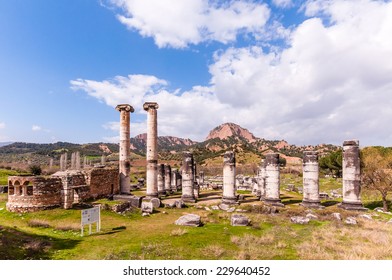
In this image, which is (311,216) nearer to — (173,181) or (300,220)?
(300,220)

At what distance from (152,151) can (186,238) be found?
14640mm

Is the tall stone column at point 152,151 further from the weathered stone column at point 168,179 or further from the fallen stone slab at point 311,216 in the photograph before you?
the fallen stone slab at point 311,216

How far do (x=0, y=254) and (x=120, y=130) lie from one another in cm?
1821

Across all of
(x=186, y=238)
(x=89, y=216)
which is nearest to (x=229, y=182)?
(x=186, y=238)

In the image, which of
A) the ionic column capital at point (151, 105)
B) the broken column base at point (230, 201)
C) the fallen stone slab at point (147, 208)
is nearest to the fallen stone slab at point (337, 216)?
the broken column base at point (230, 201)

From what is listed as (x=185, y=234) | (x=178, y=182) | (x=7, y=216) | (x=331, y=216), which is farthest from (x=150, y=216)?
(x=178, y=182)

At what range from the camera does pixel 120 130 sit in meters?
26.2

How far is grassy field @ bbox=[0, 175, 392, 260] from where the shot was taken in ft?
31.9

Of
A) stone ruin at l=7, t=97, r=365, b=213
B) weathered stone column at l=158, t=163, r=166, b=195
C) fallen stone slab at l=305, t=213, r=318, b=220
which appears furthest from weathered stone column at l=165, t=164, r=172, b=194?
fallen stone slab at l=305, t=213, r=318, b=220

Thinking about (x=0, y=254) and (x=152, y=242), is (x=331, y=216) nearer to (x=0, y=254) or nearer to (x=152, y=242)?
(x=152, y=242)

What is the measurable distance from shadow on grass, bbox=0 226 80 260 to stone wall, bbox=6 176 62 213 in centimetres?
409

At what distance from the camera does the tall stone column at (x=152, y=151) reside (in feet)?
83.6

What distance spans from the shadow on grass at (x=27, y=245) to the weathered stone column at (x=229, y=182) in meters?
15.0

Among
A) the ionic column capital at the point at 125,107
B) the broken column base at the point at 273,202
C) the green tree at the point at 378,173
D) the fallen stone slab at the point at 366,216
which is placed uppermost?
the ionic column capital at the point at 125,107
